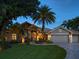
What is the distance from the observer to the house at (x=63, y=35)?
6919cm

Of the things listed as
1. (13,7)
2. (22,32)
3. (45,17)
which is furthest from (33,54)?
(45,17)

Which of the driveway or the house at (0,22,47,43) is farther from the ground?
the house at (0,22,47,43)

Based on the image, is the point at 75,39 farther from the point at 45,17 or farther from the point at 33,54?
the point at 33,54

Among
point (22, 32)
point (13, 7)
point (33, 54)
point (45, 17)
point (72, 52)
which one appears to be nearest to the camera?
point (33, 54)

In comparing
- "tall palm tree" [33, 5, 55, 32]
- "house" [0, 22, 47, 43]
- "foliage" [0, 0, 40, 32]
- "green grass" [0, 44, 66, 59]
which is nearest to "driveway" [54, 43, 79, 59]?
"green grass" [0, 44, 66, 59]

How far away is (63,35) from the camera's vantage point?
228 feet

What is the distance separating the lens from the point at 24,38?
196ft

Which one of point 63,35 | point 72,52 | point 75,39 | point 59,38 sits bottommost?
point 75,39

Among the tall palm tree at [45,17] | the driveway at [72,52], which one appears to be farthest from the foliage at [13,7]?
the tall palm tree at [45,17]

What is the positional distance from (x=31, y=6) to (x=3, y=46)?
22.0ft

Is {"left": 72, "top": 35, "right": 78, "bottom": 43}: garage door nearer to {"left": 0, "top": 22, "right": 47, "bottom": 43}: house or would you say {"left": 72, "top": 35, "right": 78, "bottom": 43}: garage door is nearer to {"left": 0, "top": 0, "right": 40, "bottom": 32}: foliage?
{"left": 0, "top": 22, "right": 47, "bottom": 43}: house

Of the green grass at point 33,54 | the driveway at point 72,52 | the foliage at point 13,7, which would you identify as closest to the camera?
the green grass at point 33,54

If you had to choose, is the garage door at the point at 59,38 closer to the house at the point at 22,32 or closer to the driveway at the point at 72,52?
the house at the point at 22,32

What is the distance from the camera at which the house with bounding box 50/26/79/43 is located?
69.2m
